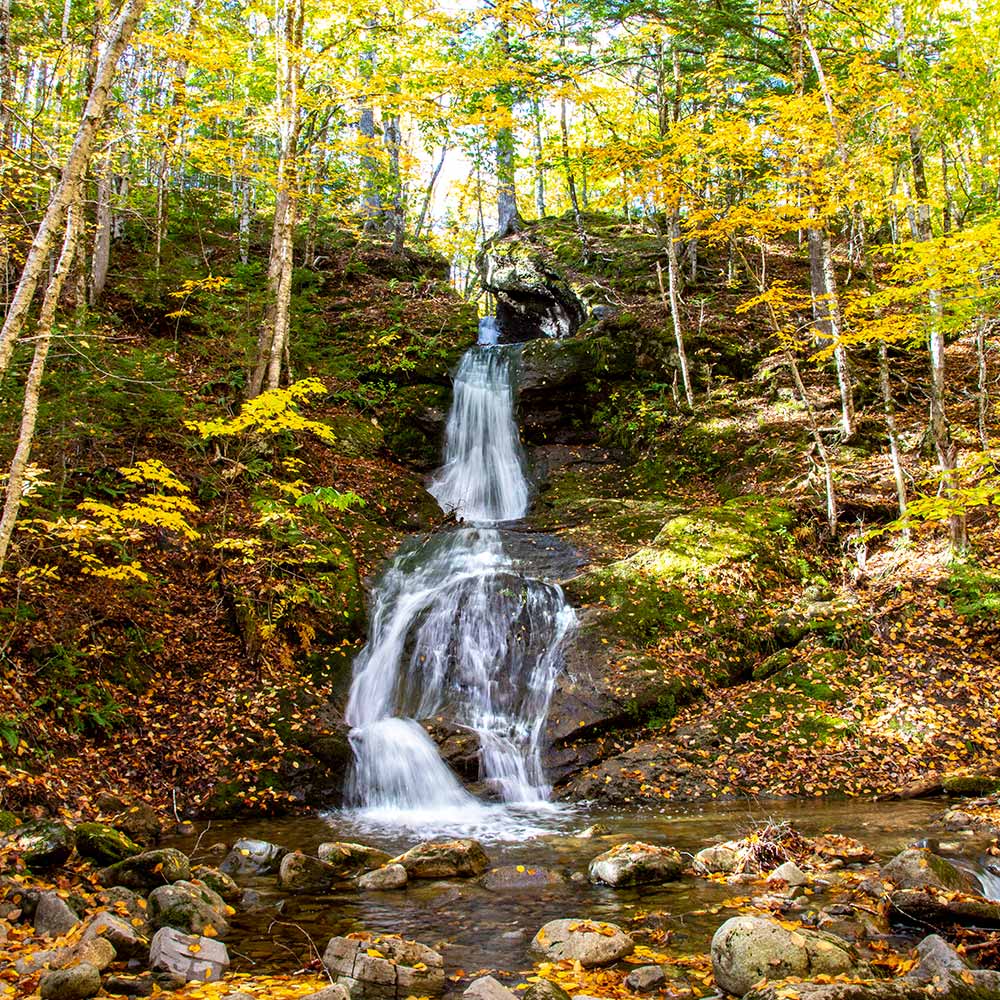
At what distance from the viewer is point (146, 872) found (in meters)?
4.87

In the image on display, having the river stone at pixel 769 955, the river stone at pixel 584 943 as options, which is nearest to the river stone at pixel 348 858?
the river stone at pixel 584 943

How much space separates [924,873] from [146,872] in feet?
17.1

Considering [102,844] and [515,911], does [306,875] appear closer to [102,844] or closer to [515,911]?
[102,844]

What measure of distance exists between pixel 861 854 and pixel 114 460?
9594 mm

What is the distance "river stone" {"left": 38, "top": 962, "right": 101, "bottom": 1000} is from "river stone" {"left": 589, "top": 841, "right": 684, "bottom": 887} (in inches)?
134

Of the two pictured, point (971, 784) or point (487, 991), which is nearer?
point (487, 991)

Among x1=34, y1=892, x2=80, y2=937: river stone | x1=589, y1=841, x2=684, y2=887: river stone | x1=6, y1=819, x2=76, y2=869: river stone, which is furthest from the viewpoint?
x1=589, y1=841, x2=684, y2=887: river stone

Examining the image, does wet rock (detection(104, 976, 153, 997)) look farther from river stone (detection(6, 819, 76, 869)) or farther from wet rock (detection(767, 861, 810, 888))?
wet rock (detection(767, 861, 810, 888))

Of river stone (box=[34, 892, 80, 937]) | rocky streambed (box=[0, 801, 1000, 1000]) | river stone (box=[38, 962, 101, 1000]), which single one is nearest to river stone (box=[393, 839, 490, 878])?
rocky streambed (box=[0, 801, 1000, 1000])

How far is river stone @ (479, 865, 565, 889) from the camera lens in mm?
5297

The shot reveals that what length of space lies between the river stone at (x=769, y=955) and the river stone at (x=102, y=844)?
13.8 ft

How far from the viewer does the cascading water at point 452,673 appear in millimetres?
7859

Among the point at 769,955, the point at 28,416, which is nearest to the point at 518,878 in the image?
the point at 769,955

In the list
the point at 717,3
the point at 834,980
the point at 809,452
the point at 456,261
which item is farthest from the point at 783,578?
the point at 456,261
